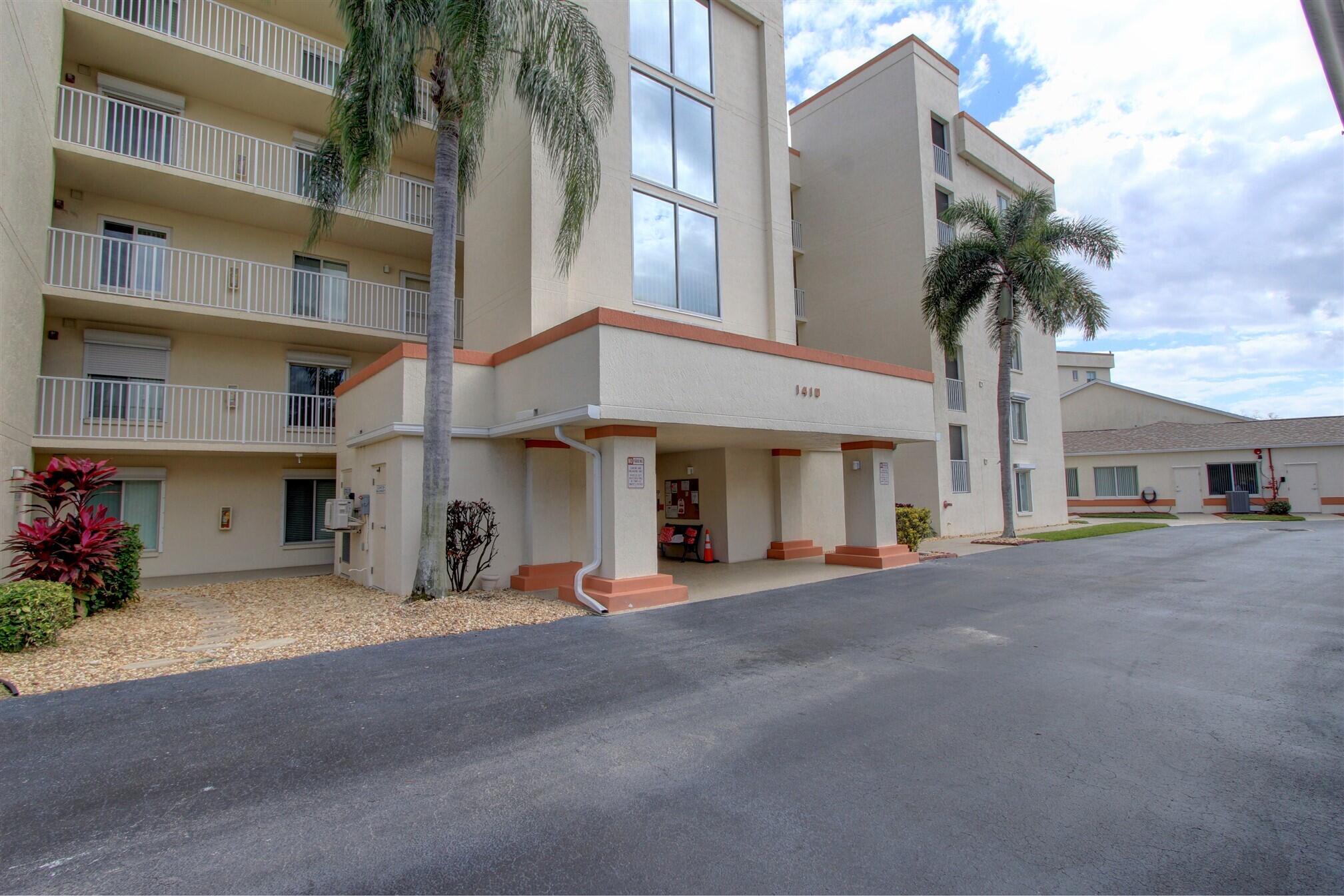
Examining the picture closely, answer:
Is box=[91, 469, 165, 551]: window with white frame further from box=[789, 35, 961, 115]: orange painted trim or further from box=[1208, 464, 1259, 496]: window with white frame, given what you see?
box=[1208, 464, 1259, 496]: window with white frame

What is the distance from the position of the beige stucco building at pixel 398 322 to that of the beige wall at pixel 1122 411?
29.9 m

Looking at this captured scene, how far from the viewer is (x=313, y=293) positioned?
15172 mm

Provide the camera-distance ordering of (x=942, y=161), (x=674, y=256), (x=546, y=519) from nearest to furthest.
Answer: (x=546, y=519) < (x=674, y=256) < (x=942, y=161)

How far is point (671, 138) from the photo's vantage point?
13.6 metres

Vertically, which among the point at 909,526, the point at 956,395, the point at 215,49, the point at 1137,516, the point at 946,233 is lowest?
the point at 1137,516

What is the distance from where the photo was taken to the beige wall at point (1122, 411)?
122 feet

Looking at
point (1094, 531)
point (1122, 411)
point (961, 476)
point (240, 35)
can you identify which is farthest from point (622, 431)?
point (1122, 411)

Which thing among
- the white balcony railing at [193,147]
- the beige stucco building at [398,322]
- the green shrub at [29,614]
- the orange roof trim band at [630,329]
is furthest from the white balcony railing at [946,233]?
the green shrub at [29,614]

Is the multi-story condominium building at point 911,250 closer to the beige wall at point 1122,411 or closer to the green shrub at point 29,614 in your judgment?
the beige wall at point 1122,411

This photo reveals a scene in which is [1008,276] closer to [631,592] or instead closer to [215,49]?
[631,592]

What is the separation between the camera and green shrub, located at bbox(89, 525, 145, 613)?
8.99m

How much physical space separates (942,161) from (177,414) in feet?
76.3

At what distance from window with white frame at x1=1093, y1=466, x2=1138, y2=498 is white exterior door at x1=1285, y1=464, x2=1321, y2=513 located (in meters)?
5.67

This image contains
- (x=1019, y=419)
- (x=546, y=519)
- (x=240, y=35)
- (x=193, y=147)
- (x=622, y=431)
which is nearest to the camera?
(x=622, y=431)
